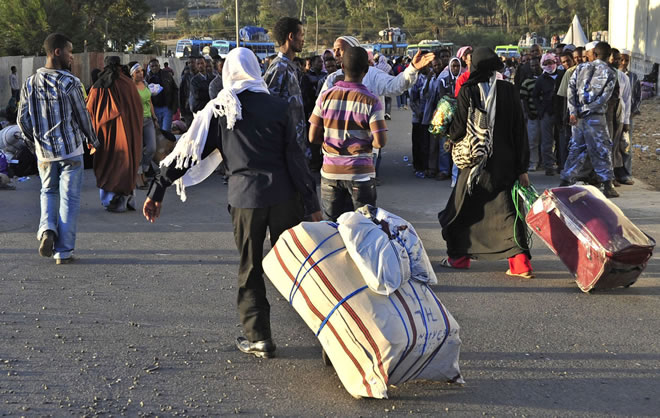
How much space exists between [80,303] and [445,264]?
3159mm

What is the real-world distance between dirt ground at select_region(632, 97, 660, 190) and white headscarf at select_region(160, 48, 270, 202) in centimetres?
882

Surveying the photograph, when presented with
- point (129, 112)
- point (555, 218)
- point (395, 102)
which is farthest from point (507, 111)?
point (395, 102)

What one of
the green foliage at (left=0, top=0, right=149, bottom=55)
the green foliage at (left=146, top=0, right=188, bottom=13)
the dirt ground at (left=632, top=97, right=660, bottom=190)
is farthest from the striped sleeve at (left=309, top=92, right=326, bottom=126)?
the green foliage at (left=146, top=0, right=188, bottom=13)

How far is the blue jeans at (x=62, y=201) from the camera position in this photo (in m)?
7.77

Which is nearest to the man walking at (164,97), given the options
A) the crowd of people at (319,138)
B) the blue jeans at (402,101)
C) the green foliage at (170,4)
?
the crowd of people at (319,138)

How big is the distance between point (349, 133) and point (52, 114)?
3029 mm

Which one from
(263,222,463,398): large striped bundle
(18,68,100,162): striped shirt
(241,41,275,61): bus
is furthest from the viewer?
(241,41,275,61): bus

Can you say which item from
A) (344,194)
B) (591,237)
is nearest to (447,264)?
(591,237)

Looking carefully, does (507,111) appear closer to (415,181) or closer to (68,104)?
(68,104)

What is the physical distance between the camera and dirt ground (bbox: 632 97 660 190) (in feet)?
46.2

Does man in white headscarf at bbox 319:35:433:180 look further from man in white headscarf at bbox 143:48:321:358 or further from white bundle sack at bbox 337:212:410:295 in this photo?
white bundle sack at bbox 337:212:410:295

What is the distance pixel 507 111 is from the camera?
712cm

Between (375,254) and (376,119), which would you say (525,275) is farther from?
(375,254)

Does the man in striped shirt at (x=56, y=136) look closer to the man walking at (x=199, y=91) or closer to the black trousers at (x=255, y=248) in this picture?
the black trousers at (x=255, y=248)
